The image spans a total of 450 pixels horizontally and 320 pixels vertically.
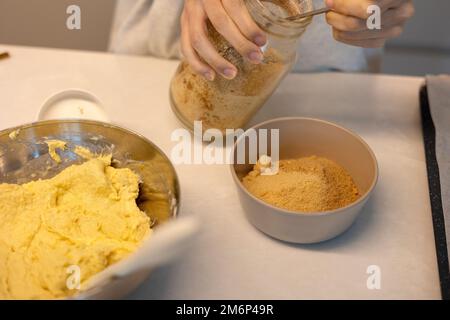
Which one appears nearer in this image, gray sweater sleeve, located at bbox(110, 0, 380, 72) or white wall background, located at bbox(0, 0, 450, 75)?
gray sweater sleeve, located at bbox(110, 0, 380, 72)

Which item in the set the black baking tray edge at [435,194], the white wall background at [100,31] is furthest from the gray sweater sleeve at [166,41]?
the white wall background at [100,31]

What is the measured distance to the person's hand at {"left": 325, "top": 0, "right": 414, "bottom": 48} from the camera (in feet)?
1.67

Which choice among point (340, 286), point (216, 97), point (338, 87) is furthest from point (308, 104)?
point (340, 286)

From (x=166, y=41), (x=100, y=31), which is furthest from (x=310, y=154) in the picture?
(x=100, y=31)

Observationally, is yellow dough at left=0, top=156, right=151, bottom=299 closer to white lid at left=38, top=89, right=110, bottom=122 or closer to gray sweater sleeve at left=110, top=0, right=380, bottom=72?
white lid at left=38, top=89, right=110, bottom=122

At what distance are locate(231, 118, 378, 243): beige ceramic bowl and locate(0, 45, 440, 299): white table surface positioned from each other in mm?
29

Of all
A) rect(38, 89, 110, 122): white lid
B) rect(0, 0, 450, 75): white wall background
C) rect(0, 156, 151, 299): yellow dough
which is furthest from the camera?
rect(0, 0, 450, 75): white wall background

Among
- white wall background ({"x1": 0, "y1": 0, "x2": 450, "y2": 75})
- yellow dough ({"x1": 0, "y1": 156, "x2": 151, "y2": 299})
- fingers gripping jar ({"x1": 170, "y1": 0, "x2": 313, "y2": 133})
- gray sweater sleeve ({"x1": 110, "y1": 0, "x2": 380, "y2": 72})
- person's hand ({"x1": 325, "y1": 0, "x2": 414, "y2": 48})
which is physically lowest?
yellow dough ({"x1": 0, "y1": 156, "x2": 151, "y2": 299})

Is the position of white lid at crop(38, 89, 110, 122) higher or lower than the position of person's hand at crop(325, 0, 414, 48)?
lower

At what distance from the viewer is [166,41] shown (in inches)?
28.5

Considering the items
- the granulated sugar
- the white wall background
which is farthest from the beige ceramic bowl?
the white wall background

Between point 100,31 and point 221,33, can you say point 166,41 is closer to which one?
point 221,33

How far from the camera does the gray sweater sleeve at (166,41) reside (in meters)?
0.72
